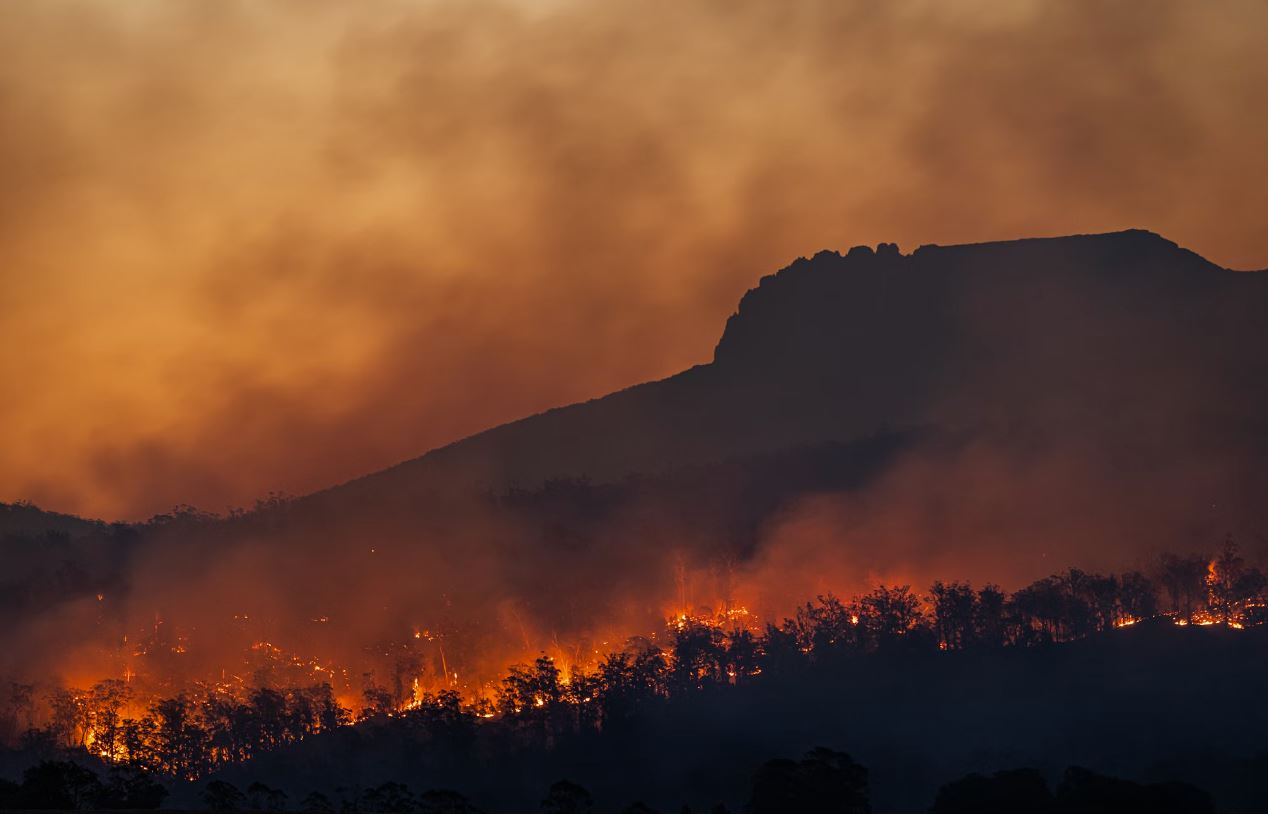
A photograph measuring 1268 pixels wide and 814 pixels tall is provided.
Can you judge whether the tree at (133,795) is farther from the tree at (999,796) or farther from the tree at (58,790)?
the tree at (999,796)

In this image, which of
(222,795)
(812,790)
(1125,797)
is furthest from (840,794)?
(222,795)

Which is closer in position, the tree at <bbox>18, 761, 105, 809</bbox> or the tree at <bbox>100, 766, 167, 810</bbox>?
the tree at <bbox>18, 761, 105, 809</bbox>

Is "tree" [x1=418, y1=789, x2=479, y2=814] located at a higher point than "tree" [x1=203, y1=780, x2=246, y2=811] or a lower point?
lower

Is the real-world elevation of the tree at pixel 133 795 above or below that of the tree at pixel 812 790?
above

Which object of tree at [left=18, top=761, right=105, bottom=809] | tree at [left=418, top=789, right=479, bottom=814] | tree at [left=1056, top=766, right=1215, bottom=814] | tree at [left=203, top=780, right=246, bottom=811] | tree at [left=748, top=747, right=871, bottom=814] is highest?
tree at [left=18, top=761, right=105, bottom=809]

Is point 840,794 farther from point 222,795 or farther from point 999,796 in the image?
point 222,795

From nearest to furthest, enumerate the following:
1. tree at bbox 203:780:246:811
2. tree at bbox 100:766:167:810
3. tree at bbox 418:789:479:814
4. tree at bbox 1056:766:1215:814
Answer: tree at bbox 1056:766:1215:814
tree at bbox 100:766:167:810
tree at bbox 418:789:479:814
tree at bbox 203:780:246:811

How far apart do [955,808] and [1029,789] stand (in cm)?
799

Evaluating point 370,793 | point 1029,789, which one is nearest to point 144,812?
point 370,793

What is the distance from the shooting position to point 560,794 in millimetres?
172625

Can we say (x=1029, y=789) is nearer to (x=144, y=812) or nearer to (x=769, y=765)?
(x=769, y=765)

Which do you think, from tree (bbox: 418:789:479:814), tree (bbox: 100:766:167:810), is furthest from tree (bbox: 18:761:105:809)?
tree (bbox: 418:789:479:814)

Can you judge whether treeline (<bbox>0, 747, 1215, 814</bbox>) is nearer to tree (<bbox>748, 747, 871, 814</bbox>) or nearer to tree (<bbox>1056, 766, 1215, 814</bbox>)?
tree (<bbox>1056, 766, 1215, 814</bbox>)

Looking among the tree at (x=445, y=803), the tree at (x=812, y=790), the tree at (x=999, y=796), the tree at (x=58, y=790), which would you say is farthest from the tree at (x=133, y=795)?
the tree at (x=999, y=796)
